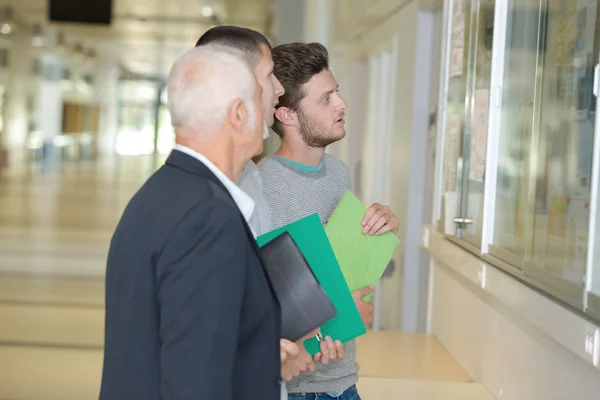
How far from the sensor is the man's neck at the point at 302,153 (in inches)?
91.6

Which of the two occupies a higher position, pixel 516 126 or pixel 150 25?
pixel 150 25

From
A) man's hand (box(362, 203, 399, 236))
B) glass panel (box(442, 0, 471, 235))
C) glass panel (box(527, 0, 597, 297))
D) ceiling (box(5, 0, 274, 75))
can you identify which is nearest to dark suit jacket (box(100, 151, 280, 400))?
man's hand (box(362, 203, 399, 236))

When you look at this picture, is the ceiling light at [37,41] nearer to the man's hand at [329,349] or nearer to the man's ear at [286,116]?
the man's ear at [286,116]

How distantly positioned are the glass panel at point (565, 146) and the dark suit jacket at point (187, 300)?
3.18 feet

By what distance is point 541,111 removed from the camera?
2.54m

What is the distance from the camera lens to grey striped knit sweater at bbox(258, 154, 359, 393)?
2264 mm

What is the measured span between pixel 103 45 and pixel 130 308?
33.5 metres

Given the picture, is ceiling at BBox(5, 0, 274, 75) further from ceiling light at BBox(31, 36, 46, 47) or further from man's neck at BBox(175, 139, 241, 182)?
man's neck at BBox(175, 139, 241, 182)

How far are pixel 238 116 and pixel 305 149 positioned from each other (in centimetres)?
82

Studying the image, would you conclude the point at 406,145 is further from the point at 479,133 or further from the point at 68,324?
the point at 68,324

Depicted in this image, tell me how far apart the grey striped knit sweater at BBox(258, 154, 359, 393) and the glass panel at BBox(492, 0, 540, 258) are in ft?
2.28

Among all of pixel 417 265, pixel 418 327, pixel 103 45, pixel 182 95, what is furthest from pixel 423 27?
pixel 103 45

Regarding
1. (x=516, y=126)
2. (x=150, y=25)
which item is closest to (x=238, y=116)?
(x=516, y=126)

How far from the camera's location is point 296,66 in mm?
2291
